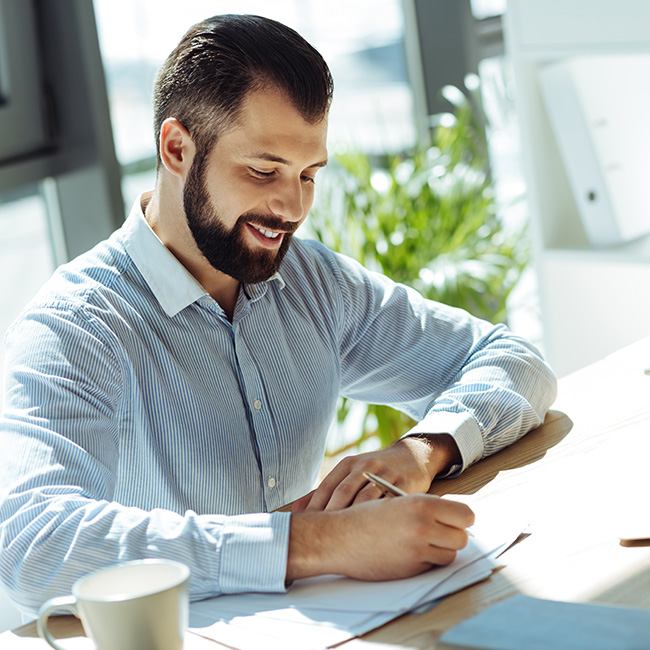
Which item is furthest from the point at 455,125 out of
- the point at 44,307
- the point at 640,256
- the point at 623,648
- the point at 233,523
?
the point at 623,648

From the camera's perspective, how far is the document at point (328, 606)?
92 centimetres

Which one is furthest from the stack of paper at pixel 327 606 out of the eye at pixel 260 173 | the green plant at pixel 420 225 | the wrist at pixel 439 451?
the green plant at pixel 420 225

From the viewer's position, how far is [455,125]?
3.04 meters

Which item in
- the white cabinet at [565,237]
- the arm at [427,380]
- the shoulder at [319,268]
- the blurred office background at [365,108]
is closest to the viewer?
the arm at [427,380]

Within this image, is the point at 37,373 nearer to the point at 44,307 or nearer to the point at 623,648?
the point at 44,307

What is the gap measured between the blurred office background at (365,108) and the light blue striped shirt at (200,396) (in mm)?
789

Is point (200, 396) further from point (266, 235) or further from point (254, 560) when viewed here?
point (254, 560)

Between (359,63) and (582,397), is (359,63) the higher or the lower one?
the higher one

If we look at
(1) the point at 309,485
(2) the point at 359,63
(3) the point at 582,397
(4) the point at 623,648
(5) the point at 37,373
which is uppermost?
(2) the point at 359,63

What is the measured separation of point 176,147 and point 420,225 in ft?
4.95

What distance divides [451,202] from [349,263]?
1.27 m

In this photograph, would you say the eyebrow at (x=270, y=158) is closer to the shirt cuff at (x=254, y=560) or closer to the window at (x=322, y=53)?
the shirt cuff at (x=254, y=560)

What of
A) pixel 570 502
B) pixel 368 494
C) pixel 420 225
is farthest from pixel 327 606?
pixel 420 225

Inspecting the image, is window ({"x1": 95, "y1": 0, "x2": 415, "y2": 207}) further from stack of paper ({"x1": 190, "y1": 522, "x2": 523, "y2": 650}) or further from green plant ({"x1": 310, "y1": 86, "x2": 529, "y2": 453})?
stack of paper ({"x1": 190, "y1": 522, "x2": 523, "y2": 650})
